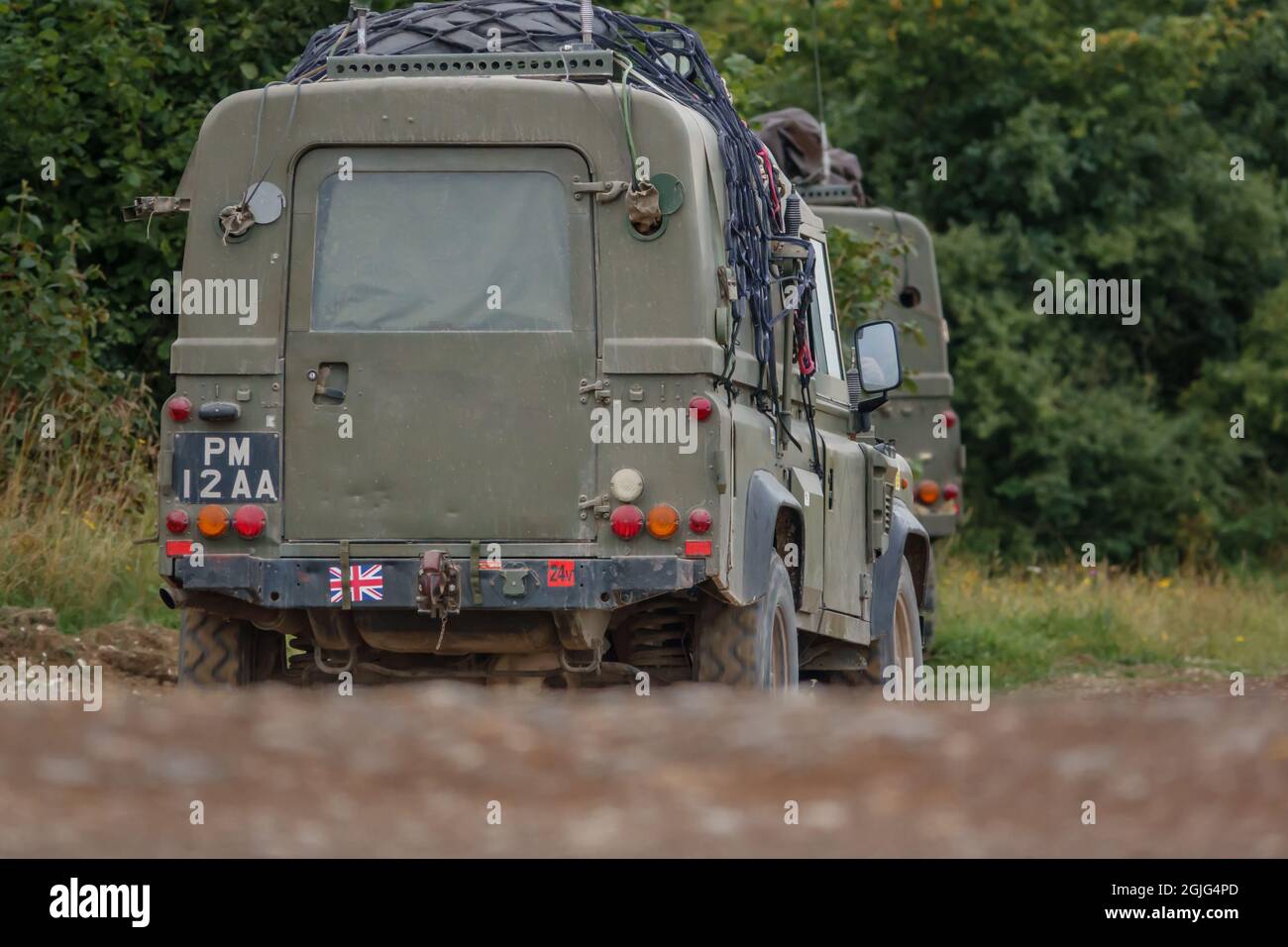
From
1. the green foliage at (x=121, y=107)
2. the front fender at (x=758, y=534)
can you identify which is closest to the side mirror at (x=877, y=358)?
the front fender at (x=758, y=534)

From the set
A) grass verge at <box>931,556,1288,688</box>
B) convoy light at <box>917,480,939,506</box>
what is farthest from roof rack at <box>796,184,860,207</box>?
grass verge at <box>931,556,1288,688</box>

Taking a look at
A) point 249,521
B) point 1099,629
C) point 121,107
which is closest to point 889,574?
point 249,521

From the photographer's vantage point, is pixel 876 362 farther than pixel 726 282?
Yes

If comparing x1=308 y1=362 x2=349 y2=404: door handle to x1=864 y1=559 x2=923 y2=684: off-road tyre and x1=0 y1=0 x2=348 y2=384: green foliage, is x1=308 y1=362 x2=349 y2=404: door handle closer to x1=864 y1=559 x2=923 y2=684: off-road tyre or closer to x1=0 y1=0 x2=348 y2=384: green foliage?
x1=864 y1=559 x2=923 y2=684: off-road tyre

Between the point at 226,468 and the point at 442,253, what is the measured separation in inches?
41.8

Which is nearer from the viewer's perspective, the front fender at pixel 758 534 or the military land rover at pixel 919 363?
the front fender at pixel 758 534

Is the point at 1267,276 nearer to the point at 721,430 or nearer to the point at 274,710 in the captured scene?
the point at 721,430

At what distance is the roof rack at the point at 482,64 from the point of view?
8703mm

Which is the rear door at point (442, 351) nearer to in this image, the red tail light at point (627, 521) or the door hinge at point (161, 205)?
the red tail light at point (627, 521)

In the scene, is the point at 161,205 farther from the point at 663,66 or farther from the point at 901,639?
the point at 901,639

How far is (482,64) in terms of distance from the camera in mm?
8812

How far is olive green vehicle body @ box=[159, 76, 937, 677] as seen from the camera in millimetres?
8414

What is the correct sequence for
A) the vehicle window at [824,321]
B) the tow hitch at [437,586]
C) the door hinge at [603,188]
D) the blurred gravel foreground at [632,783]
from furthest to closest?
the vehicle window at [824,321] → the door hinge at [603,188] → the tow hitch at [437,586] → the blurred gravel foreground at [632,783]

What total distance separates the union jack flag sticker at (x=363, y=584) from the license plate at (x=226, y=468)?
15.3 inches
